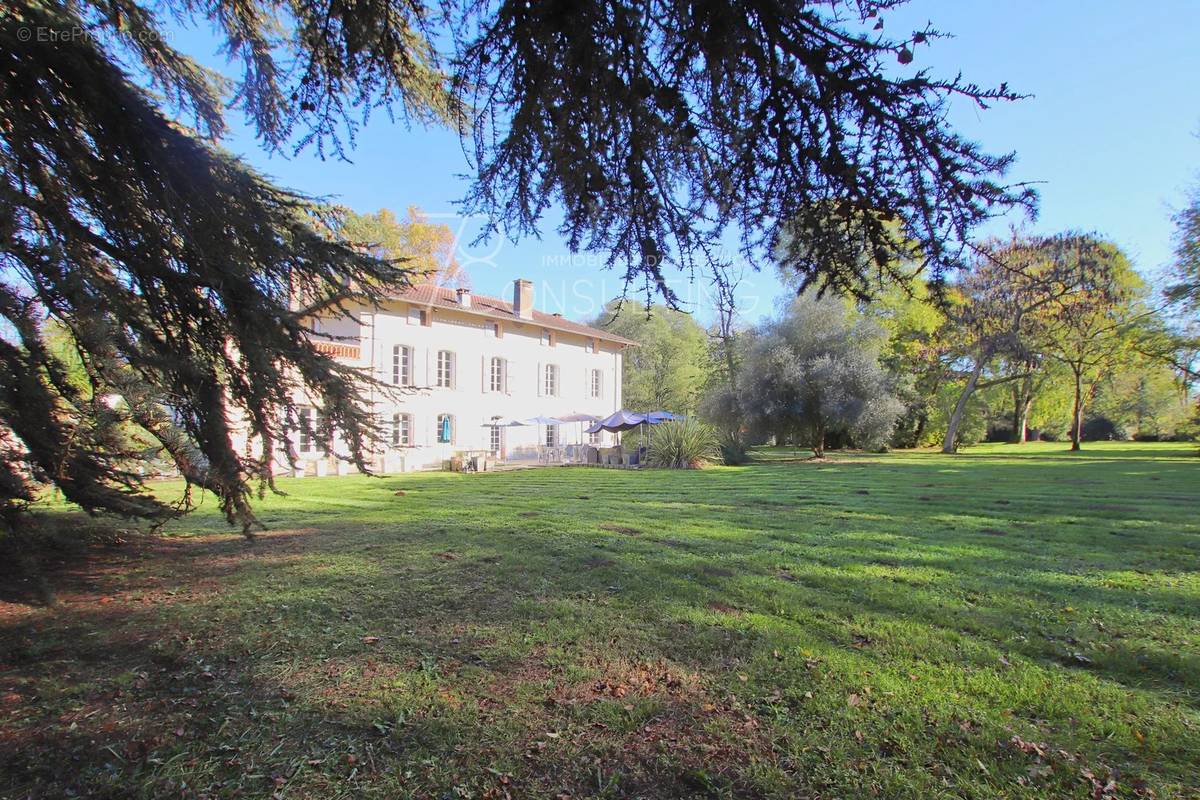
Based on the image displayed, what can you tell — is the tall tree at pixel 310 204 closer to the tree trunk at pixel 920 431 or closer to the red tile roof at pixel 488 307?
the red tile roof at pixel 488 307

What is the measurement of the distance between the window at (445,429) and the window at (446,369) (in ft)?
4.29

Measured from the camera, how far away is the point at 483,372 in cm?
2522

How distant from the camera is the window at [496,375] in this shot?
25597 mm

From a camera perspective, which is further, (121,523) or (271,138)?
(121,523)

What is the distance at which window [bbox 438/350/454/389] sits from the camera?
939 inches

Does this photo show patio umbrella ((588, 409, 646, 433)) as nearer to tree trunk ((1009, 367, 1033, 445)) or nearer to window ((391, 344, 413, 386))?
window ((391, 344, 413, 386))

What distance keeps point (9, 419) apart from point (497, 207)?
2.95m

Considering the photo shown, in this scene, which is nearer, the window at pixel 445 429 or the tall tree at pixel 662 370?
the window at pixel 445 429

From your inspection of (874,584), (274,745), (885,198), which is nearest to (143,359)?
(274,745)

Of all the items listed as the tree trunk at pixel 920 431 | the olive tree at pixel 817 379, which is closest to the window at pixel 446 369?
the olive tree at pixel 817 379

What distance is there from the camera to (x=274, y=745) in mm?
2242

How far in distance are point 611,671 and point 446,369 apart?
22490mm

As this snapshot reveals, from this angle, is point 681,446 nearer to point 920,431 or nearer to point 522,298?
point 522,298

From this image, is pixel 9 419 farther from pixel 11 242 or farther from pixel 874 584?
pixel 874 584
